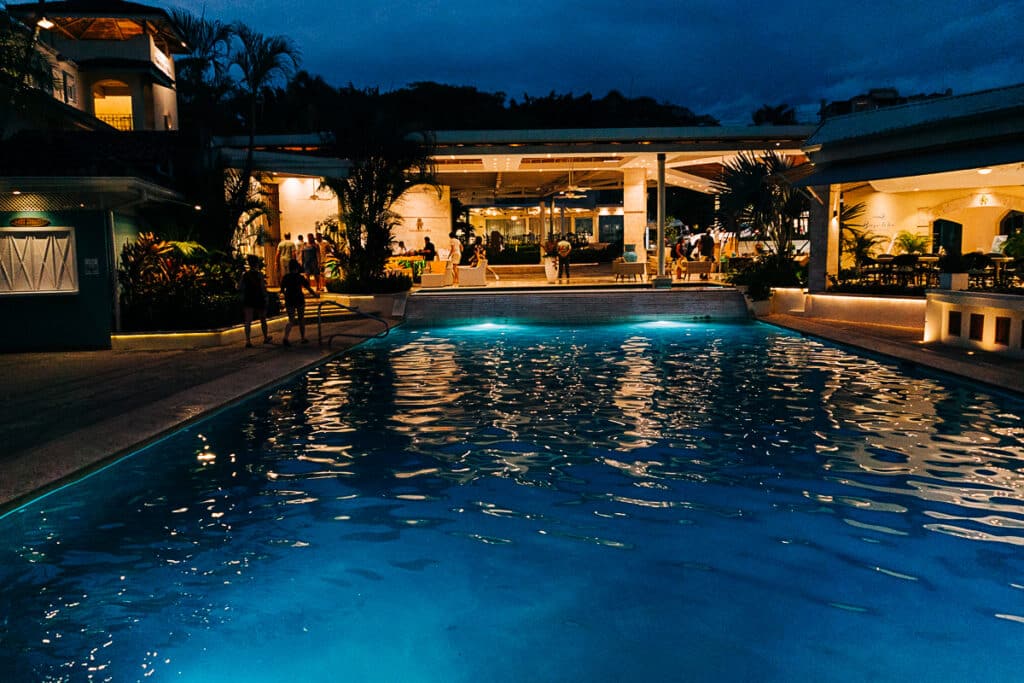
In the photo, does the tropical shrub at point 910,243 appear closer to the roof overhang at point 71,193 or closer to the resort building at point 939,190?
the resort building at point 939,190

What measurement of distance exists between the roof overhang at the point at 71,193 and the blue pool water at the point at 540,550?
617 cm

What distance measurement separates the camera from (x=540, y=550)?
5.07m

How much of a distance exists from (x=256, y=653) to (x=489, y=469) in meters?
2.95

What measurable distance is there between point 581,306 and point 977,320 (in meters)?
9.08

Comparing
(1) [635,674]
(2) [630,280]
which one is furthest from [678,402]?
(2) [630,280]

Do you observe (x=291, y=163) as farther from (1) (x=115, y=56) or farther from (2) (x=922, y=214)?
(2) (x=922, y=214)

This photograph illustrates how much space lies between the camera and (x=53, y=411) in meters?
8.45

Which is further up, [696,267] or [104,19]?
[104,19]

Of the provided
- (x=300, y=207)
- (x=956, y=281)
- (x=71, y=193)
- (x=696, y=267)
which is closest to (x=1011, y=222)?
(x=696, y=267)

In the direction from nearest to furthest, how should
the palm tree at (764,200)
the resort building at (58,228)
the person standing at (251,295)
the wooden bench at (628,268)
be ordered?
the resort building at (58,228), the person standing at (251,295), the palm tree at (764,200), the wooden bench at (628,268)

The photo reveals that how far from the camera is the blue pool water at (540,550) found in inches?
156

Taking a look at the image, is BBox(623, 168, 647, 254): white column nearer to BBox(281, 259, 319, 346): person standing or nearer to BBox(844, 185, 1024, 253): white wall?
BBox(844, 185, 1024, 253): white wall

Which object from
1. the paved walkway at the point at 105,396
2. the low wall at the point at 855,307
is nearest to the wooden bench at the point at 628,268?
the low wall at the point at 855,307

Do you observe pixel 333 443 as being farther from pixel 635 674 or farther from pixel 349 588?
pixel 635 674
